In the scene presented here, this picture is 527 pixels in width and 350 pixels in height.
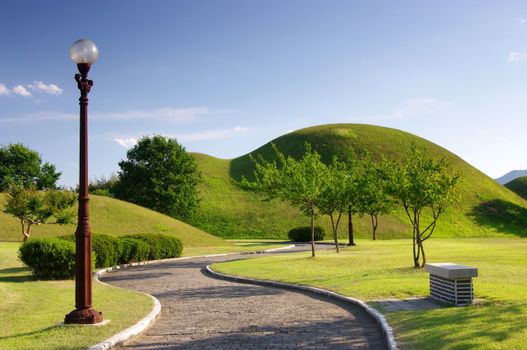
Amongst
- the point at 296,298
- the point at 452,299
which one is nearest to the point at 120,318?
the point at 296,298

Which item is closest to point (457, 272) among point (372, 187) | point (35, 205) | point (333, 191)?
point (333, 191)

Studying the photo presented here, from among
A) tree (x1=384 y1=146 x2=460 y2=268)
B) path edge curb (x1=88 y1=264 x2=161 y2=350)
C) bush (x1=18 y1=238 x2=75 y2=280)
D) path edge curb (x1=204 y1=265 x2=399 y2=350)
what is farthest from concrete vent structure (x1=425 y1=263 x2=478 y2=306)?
bush (x1=18 y1=238 x2=75 y2=280)

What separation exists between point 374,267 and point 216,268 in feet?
24.8

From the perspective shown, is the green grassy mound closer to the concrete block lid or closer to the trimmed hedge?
the trimmed hedge

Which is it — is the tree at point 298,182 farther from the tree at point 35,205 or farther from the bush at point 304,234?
the bush at point 304,234

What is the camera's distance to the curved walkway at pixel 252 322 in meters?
9.43

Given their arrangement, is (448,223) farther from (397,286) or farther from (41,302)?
(41,302)

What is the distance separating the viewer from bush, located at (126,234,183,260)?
108 ft

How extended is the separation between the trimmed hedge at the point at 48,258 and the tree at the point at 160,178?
169ft

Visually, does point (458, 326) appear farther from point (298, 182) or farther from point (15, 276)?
point (298, 182)

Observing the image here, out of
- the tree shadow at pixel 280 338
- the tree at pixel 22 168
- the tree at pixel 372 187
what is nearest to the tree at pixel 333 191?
the tree at pixel 372 187

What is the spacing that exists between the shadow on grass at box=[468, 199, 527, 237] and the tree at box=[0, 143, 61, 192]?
7330 cm

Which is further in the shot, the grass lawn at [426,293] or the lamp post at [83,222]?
the lamp post at [83,222]

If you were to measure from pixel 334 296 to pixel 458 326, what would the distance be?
561 cm
